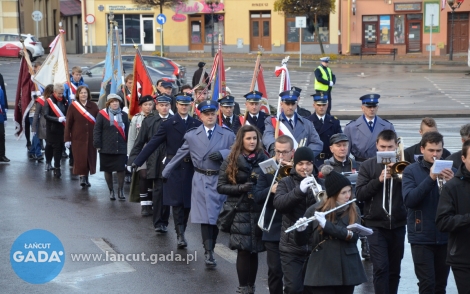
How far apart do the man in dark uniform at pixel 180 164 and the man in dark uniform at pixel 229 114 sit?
891 millimetres

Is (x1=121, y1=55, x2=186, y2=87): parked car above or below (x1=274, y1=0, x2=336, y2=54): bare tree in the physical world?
below

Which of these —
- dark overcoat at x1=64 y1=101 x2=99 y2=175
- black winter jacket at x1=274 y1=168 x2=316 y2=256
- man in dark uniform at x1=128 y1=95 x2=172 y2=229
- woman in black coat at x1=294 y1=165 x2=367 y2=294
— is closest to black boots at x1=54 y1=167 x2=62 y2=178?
dark overcoat at x1=64 y1=101 x2=99 y2=175

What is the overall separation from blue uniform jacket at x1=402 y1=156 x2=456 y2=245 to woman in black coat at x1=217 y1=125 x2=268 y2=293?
151 cm

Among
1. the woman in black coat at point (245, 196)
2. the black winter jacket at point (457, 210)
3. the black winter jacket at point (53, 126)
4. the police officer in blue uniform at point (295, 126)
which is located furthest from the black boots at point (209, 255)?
the black winter jacket at point (53, 126)

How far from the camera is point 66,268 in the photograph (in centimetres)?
985

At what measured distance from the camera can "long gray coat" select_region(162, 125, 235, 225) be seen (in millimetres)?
9844

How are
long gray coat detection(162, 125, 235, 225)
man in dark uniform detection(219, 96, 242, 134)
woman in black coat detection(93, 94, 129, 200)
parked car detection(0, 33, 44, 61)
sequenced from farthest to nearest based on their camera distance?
parked car detection(0, 33, 44, 61), woman in black coat detection(93, 94, 129, 200), man in dark uniform detection(219, 96, 242, 134), long gray coat detection(162, 125, 235, 225)

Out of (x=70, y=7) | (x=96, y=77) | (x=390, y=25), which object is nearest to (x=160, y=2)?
(x=390, y=25)

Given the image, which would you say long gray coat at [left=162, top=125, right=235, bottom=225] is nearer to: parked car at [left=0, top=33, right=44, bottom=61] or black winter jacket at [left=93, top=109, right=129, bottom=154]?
black winter jacket at [left=93, top=109, right=129, bottom=154]

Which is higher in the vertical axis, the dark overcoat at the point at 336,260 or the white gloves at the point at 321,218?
the white gloves at the point at 321,218

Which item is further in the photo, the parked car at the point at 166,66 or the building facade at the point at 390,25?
the building facade at the point at 390,25

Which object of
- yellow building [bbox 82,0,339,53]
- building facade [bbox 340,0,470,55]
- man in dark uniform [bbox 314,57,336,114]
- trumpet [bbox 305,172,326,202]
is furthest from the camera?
yellow building [bbox 82,0,339,53]

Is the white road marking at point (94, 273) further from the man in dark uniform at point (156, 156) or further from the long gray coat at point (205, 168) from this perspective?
the man in dark uniform at point (156, 156)

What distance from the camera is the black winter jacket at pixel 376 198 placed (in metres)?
8.28
